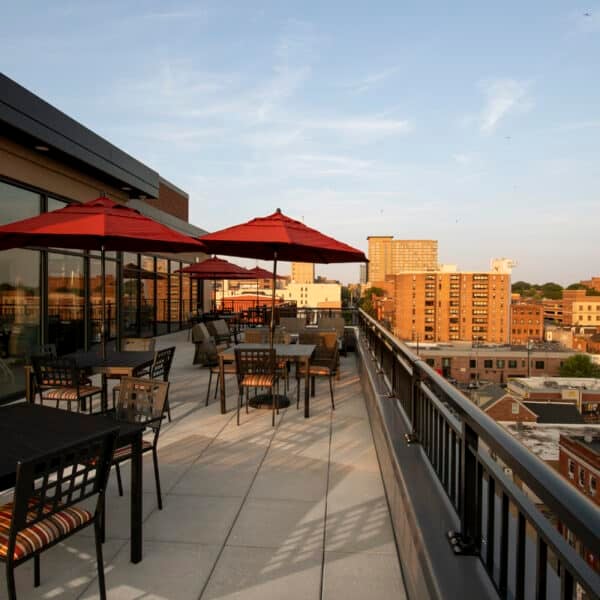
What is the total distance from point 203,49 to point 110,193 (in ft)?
19.1

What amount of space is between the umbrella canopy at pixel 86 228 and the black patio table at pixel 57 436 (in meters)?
1.99

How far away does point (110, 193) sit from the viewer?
393 inches

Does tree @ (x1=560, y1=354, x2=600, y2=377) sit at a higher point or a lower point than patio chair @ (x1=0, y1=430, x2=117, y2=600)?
lower

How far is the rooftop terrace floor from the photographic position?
2.30m

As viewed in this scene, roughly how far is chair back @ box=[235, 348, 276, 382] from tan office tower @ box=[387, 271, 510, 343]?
56856 millimetres

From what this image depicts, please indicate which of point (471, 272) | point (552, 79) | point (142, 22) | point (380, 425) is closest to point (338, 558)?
point (380, 425)

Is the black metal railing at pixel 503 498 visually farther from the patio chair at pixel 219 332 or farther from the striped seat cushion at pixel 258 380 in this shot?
the patio chair at pixel 219 332

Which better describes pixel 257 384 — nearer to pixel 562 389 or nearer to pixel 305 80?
pixel 562 389

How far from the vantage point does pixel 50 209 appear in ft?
25.0

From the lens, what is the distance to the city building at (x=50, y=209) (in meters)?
6.48

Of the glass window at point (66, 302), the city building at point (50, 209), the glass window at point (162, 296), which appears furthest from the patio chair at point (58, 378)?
the glass window at point (162, 296)

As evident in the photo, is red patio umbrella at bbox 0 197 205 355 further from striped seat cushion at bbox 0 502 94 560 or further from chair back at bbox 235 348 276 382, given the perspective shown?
striped seat cushion at bbox 0 502 94 560

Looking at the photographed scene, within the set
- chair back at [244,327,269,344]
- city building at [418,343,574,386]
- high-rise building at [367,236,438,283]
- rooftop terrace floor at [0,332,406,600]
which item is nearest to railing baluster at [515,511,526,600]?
rooftop terrace floor at [0,332,406,600]

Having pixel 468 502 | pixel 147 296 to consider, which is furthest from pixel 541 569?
pixel 147 296
